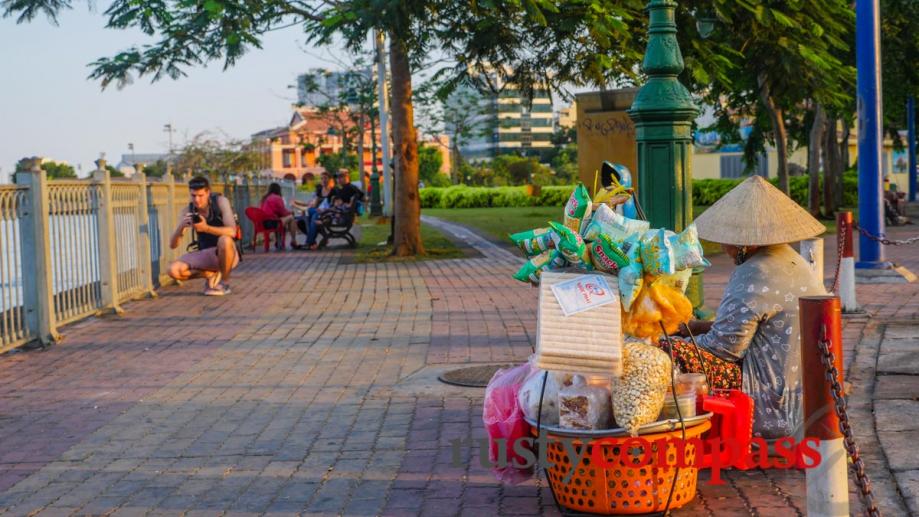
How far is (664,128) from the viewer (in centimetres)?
794

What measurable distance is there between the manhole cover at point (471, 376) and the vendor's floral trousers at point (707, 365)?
2.52 m

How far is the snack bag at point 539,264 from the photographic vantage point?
15.4ft

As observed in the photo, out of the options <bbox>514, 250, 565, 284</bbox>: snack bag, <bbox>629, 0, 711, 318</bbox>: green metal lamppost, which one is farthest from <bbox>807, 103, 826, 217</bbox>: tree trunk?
<bbox>514, 250, 565, 284</bbox>: snack bag

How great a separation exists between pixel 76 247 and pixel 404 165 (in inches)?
349

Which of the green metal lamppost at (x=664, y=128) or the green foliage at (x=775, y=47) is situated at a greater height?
the green foliage at (x=775, y=47)

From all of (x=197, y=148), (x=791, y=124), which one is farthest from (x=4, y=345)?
(x=197, y=148)

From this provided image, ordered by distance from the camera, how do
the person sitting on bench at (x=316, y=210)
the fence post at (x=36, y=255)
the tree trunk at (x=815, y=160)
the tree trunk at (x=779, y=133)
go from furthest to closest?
the tree trunk at (x=815, y=160) → the tree trunk at (x=779, y=133) → the person sitting on bench at (x=316, y=210) → the fence post at (x=36, y=255)

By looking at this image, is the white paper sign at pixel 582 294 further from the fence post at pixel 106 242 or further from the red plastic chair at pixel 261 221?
the red plastic chair at pixel 261 221

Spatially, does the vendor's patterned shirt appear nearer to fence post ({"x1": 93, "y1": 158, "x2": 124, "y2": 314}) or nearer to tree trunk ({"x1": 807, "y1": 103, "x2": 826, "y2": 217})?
fence post ({"x1": 93, "y1": 158, "x2": 124, "y2": 314})

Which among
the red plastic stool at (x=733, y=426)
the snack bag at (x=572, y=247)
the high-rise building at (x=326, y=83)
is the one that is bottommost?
the red plastic stool at (x=733, y=426)

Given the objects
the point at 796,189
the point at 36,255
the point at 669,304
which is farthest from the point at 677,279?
the point at 796,189

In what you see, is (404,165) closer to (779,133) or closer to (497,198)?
(779,133)

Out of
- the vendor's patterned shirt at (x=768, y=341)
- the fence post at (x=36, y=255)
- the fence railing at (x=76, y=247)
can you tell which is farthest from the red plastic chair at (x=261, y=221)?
the vendor's patterned shirt at (x=768, y=341)

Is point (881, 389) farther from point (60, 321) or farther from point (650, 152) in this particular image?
point (60, 321)
